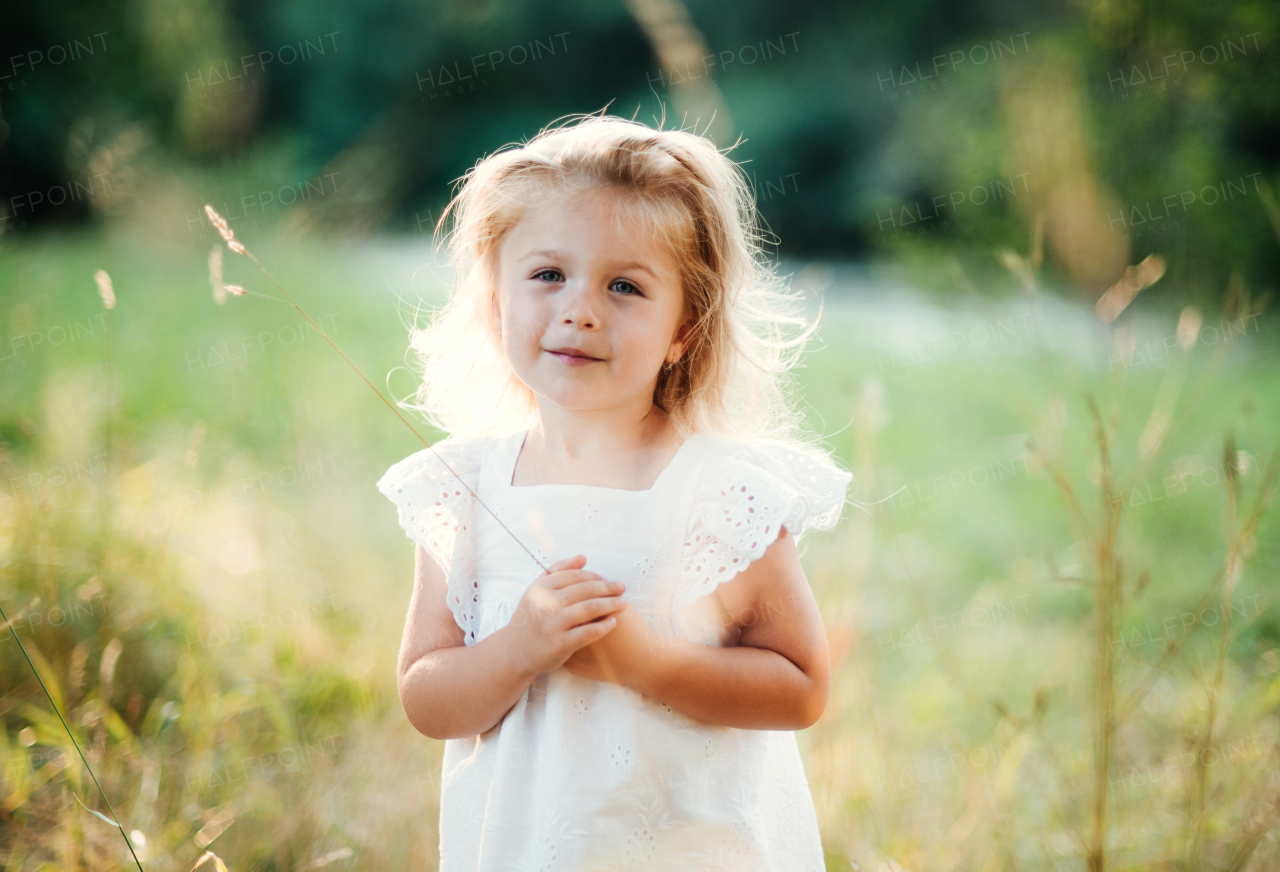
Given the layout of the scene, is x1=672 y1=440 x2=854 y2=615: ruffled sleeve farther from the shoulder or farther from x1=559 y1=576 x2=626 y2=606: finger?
x1=559 y1=576 x2=626 y2=606: finger

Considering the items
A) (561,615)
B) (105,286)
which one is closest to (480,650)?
(561,615)

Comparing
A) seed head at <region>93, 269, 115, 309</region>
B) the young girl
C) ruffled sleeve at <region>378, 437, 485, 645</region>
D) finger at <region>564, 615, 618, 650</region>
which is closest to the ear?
the young girl

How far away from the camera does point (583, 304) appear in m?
1.09

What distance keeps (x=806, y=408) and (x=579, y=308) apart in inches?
91.5

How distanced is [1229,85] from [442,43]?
21.6ft

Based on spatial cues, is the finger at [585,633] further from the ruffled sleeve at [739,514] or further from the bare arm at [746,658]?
the ruffled sleeve at [739,514]

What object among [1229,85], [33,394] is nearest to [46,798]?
[33,394]

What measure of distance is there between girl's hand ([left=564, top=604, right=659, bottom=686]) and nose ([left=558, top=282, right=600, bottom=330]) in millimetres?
350

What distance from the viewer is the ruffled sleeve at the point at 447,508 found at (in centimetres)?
120

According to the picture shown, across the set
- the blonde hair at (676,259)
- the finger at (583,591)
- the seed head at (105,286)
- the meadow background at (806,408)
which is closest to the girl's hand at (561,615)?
the finger at (583,591)

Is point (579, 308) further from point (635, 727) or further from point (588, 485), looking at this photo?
point (635, 727)

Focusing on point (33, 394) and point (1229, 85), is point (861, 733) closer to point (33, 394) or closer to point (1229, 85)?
point (33, 394)

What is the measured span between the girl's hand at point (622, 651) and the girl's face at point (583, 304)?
0.93ft

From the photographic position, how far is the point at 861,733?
214cm
